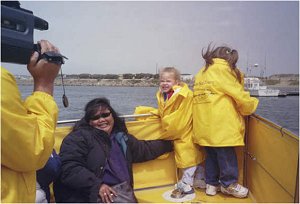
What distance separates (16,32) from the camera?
4.17 feet

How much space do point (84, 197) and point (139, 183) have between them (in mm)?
1025

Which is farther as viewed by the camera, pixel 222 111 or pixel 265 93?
pixel 265 93

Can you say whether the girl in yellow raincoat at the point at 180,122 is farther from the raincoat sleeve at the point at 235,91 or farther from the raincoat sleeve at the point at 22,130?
the raincoat sleeve at the point at 22,130

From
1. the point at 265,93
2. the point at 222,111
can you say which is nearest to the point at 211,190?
the point at 222,111

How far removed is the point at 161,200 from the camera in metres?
3.47

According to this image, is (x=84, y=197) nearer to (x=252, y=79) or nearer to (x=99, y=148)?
(x=99, y=148)

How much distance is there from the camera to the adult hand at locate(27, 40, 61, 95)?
1.44m

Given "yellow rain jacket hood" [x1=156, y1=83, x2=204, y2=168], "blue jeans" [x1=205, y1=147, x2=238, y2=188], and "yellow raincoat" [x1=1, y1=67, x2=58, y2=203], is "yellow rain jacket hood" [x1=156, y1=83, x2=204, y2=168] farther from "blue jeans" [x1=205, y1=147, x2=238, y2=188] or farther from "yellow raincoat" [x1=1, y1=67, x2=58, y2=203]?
"yellow raincoat" [x1=1, y1=67, x2=58, y2=203]

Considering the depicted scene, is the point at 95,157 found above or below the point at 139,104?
above

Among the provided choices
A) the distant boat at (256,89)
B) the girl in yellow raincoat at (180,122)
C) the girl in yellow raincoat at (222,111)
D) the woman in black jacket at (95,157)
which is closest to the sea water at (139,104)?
the girl in yellow raincoat at (180,122)

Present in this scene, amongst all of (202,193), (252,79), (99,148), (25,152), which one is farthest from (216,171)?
(252,79)

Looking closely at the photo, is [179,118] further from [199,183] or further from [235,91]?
[199,183]

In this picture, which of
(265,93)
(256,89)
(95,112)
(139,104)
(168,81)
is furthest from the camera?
(265,93)

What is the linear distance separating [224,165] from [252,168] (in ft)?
1.42
